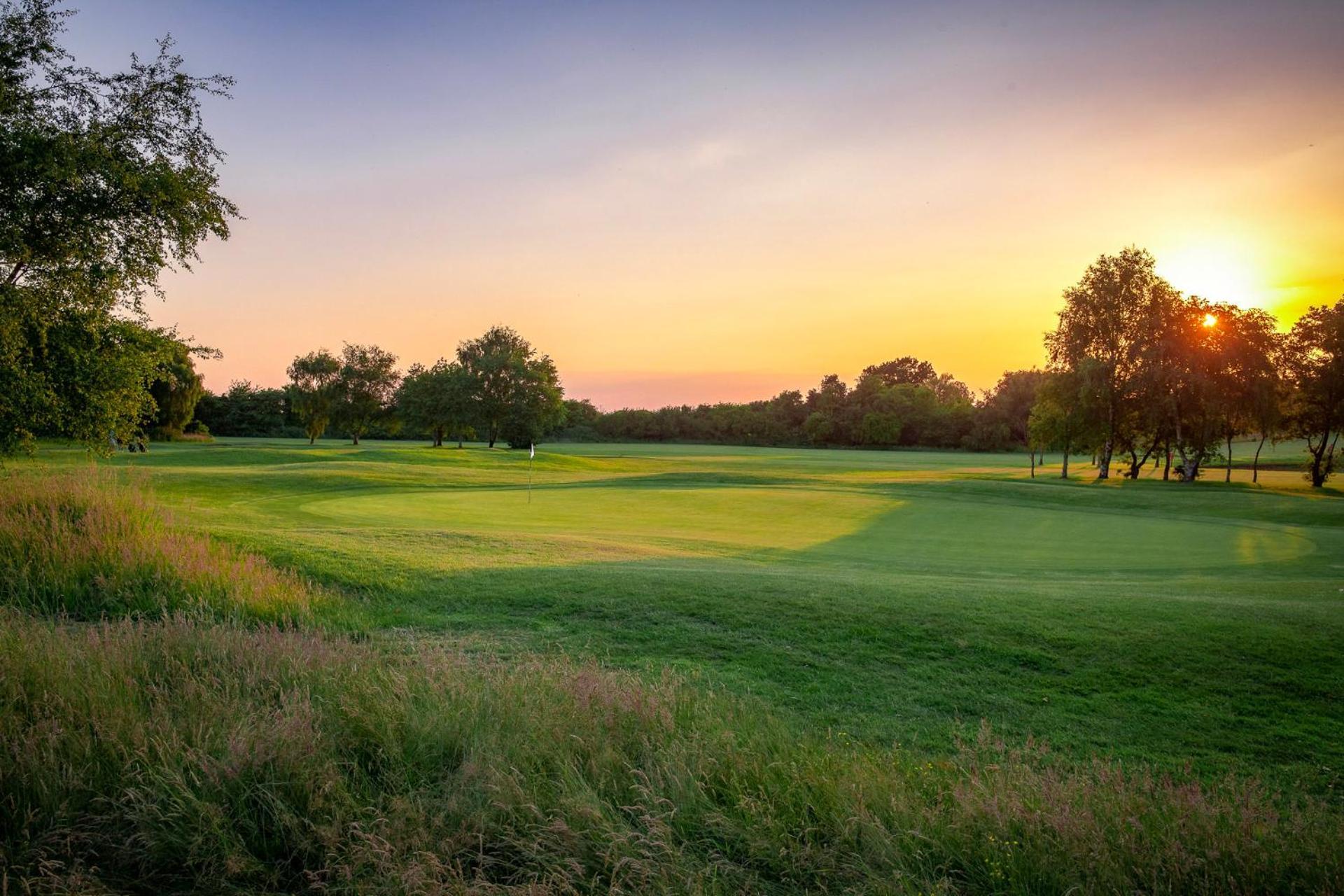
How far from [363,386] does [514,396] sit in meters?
16.9

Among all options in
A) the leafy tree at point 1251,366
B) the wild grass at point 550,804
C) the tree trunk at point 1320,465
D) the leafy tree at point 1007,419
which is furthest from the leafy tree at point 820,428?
the wild grass at point 550,804

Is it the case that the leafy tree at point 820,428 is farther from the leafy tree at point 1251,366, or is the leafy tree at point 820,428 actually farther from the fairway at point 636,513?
the fairway at point 636,513

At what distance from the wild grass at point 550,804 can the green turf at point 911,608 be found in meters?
1.11

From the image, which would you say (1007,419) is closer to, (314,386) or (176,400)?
(314,386)

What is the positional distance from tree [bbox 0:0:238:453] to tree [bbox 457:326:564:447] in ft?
177

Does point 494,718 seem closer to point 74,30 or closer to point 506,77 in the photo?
point 74,30

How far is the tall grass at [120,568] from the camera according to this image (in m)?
8.45

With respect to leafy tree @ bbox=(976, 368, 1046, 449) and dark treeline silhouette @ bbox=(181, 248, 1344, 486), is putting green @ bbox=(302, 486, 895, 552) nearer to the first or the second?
dark treeline silhouette @ bbox=(181, 248, 1344, 486)

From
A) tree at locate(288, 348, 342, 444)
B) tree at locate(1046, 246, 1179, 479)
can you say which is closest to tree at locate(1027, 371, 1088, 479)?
tree at locate(1046, 246, 1179, 479)

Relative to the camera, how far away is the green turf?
234 inches

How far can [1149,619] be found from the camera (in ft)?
26.7

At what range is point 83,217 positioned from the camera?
15164 millimetres

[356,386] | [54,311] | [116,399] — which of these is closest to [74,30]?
[54,311]

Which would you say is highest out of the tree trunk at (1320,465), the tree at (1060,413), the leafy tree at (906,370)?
the leafy tree at (906,370)
